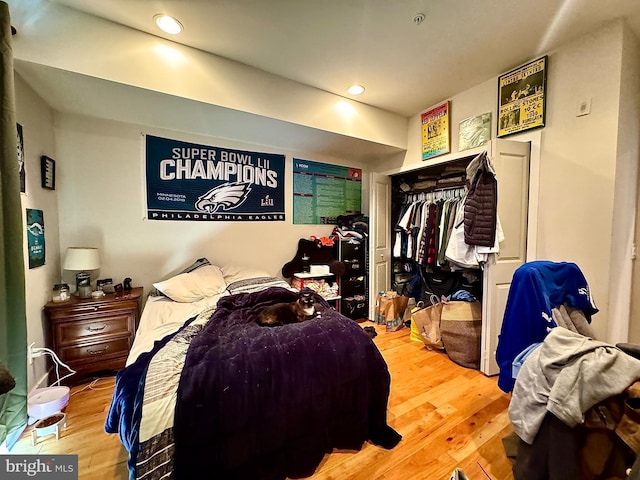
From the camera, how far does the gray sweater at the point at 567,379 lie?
2.97 feet

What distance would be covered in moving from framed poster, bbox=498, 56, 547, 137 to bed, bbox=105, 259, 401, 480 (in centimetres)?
231

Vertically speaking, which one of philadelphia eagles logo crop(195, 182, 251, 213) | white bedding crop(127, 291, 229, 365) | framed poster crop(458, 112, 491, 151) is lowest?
white bedding crop(127, 291, 229, 365)

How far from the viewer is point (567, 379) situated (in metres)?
0.98

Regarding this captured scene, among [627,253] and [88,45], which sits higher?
[88,45]

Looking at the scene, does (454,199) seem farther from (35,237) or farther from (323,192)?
(35,237)

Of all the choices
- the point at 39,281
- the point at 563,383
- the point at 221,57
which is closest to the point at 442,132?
the point at 221,57

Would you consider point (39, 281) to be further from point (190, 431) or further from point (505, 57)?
point (505, 57)

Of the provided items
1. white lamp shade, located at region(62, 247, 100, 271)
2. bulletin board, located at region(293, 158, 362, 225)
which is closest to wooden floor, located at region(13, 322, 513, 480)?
white lamp shade, located at region(62, 247, 100, 271)

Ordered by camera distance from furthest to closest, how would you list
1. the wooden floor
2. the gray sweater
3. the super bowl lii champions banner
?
1. the super bowl lii champions banner
2. the wooden floor
3. the gray sweater

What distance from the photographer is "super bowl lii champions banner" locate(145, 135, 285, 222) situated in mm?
2590

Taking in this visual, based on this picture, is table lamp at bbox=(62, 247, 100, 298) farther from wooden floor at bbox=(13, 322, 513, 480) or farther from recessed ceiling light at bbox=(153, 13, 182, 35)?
recessed ceiling light at bbox=(153, 13, 182, 35)

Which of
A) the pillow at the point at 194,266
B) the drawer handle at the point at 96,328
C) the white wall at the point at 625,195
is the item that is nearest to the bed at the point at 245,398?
the drawer handle at the point at 96,328

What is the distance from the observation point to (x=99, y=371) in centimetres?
210

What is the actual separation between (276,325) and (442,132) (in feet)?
8.71
